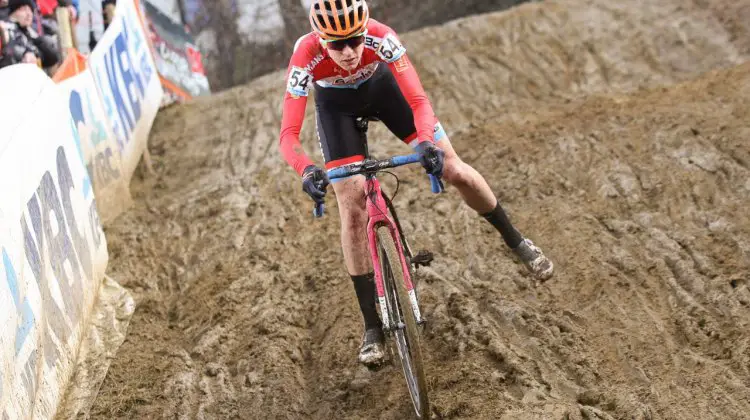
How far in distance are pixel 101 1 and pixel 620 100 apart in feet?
23.7

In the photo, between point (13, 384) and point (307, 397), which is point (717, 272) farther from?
point (13, 384)

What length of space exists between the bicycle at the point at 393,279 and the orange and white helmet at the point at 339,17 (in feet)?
2.61

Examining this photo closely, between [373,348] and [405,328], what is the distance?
0.67 metres

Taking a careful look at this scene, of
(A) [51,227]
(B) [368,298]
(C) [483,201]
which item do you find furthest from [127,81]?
(C) [483,201]

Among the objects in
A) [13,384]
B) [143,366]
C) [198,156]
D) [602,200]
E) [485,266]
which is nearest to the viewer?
[13,384]

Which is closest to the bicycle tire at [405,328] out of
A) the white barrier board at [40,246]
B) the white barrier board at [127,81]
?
the white barrier board at [40,246]

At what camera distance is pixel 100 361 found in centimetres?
659

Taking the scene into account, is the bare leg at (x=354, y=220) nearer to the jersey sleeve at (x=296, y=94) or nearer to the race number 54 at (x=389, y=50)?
the jersey sleeve at (x=296, y=94)

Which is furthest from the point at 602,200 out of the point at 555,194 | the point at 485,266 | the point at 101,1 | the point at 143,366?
the point at 101,1

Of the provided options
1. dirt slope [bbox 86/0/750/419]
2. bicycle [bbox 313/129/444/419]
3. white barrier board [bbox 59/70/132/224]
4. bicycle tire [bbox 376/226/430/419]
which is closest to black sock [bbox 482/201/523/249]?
dirt slope [bbox 86/0/750/419]

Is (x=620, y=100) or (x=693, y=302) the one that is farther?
(x=620, y=100)

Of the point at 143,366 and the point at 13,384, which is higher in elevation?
the point at 13,384

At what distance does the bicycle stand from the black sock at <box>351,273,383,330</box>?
0.32 meters

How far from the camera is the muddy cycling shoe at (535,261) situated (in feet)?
19.7
